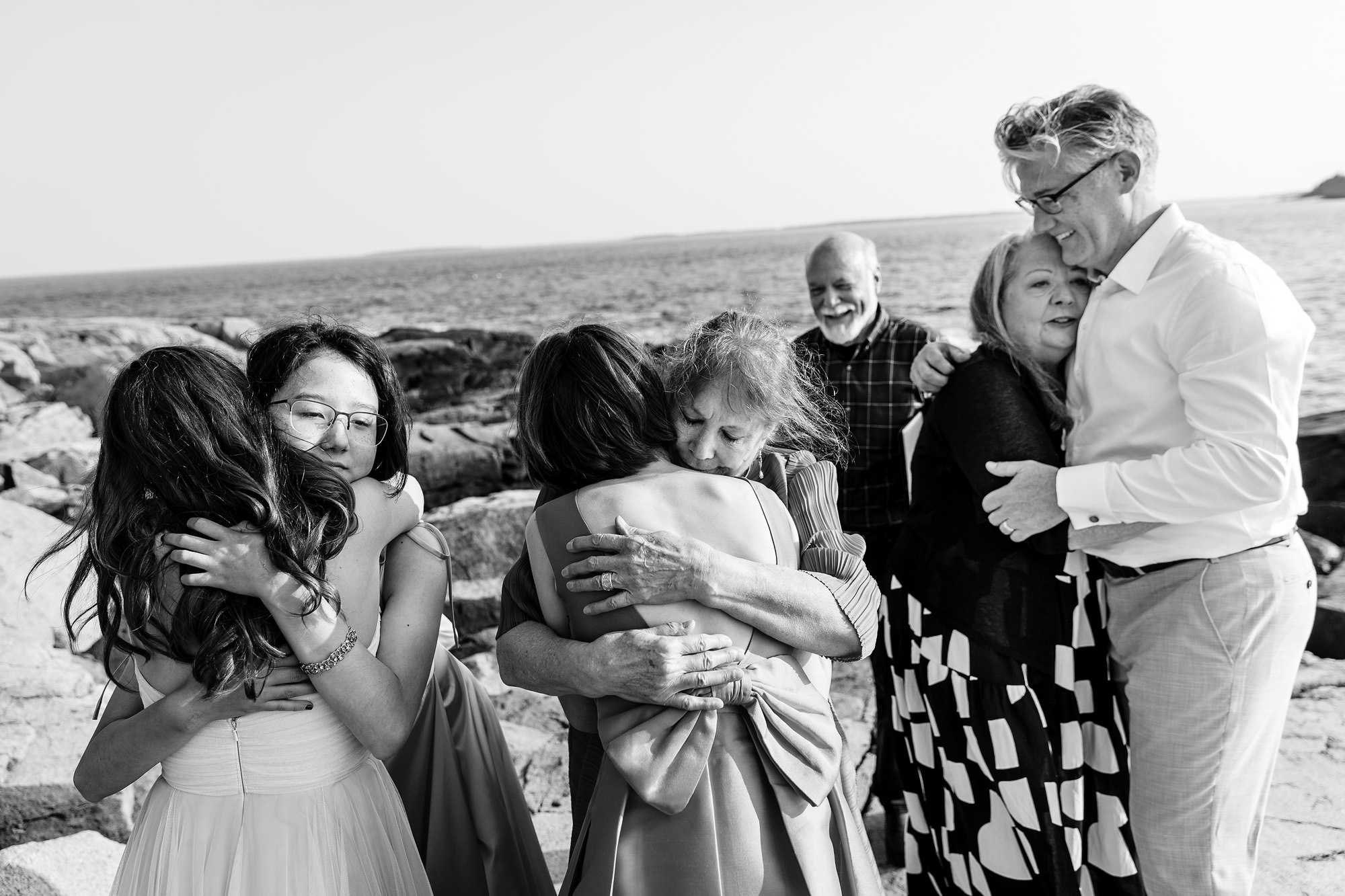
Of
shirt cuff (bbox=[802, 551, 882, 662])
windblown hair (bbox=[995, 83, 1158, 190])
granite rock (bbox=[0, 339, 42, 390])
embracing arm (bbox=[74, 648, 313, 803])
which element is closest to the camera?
embracing arm (bbox=[74, 648, 313, 803])

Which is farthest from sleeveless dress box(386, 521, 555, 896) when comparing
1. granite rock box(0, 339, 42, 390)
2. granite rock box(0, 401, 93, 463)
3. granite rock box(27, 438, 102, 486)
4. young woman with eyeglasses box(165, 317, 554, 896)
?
granite rock box(0, 339, 42, 390)

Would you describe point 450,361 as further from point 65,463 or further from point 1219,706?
point 1219,706

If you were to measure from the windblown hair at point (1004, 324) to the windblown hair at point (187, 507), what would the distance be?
1.71m

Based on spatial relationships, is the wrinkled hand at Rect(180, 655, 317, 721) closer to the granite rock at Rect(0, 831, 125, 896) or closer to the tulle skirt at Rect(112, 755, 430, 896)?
the tulle skirt at Rect(112, 755, 430, 896)

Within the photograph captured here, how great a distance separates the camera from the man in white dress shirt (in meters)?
1.98

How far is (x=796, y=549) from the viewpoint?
1801 mm

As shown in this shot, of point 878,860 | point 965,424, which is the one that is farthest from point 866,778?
point 965,424

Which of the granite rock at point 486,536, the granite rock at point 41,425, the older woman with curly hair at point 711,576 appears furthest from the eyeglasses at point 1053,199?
the granite rock at point 41,425

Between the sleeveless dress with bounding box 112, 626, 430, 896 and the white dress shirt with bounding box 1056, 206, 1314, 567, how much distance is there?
170 centimetres

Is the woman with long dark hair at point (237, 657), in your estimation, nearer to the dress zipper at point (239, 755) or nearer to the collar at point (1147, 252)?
the dress zipper at point (239, 755)

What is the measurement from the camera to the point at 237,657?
5.24ft

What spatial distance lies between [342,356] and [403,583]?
1.62ft

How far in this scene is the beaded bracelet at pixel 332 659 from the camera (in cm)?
164

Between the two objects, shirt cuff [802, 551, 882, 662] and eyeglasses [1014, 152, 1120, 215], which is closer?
shirt cuff [802, 551, 882, 662]
